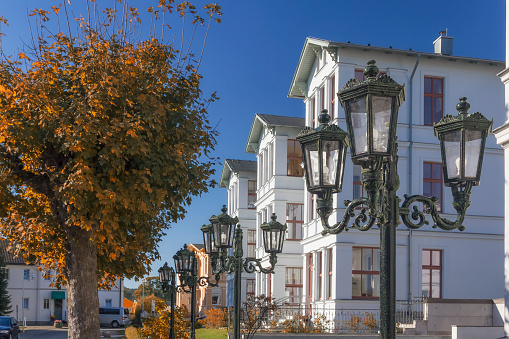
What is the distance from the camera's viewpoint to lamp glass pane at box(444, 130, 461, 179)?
6434 mm

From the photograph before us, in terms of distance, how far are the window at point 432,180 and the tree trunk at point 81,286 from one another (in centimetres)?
1606

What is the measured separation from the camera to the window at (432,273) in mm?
26391

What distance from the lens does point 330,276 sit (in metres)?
27.0

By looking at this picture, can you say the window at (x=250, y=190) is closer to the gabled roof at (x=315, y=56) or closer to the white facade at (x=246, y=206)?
the white facade at (x=246, y=206)

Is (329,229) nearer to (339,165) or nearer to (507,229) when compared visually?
(339,165)

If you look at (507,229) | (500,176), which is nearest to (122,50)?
(507,229)

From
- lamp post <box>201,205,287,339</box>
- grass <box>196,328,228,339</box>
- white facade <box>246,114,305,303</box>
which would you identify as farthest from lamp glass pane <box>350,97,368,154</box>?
white facade <box>246,114,305,303</box>

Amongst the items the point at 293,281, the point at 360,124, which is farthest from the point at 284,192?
the point at 360,124

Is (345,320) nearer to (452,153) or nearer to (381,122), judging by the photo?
(452,153)

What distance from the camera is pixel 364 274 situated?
26.1m

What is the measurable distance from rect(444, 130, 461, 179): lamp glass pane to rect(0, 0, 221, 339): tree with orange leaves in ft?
25.2

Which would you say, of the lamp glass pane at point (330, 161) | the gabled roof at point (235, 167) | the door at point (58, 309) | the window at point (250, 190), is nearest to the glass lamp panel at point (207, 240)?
the lamp glass pane at point (330, 161)

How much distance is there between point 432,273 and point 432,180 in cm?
372

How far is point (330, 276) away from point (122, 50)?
15.2 m
